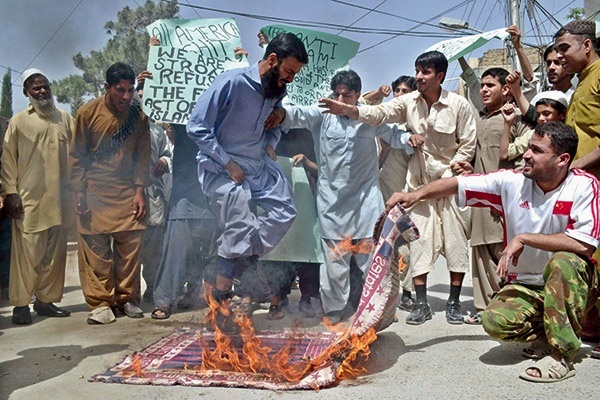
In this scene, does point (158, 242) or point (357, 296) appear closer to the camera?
point (357, 296)

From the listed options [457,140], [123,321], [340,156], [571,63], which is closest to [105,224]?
[123,321]

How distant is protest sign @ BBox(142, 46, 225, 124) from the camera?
447cm

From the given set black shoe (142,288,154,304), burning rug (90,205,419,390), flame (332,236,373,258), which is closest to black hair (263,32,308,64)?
burning rug (90,205,419,390)

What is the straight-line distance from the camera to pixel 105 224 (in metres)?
4.63

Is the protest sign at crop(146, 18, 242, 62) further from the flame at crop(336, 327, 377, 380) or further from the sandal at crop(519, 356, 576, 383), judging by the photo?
the sandal at crop(519, 356, 576, 383)

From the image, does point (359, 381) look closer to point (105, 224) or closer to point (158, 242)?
point (105, 224)

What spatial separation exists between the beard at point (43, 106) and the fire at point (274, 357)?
2460 mm

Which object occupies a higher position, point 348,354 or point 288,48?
point 288,48

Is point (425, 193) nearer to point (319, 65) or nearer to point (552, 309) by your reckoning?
point (552, 309)

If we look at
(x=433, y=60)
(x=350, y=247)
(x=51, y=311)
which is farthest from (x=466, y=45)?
(x=51, y=311)

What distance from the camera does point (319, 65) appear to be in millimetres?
4816

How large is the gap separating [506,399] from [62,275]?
367 cm

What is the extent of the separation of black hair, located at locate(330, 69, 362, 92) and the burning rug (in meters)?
1.42

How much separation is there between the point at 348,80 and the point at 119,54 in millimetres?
1818
